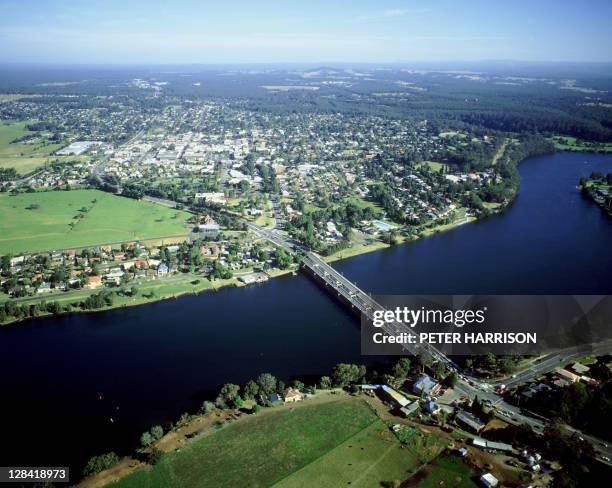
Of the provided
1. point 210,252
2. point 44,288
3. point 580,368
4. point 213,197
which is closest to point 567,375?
point 580,368

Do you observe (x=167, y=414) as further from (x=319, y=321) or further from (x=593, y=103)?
(x=593, y=103)

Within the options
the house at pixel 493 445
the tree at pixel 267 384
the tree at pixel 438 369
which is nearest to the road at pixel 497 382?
the tree at pixel 438 369

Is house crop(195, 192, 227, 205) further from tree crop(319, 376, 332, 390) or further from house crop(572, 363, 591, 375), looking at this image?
house crop(572, 363, 591, 375)

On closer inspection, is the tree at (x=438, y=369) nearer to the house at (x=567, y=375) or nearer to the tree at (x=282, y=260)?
the house at (x=567, y=375)

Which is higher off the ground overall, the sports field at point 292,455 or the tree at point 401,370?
the tree at point 401,370

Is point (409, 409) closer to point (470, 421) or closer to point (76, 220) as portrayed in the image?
point (470, 421)

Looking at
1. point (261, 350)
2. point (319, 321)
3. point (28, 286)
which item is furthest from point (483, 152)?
point (28, 286)
